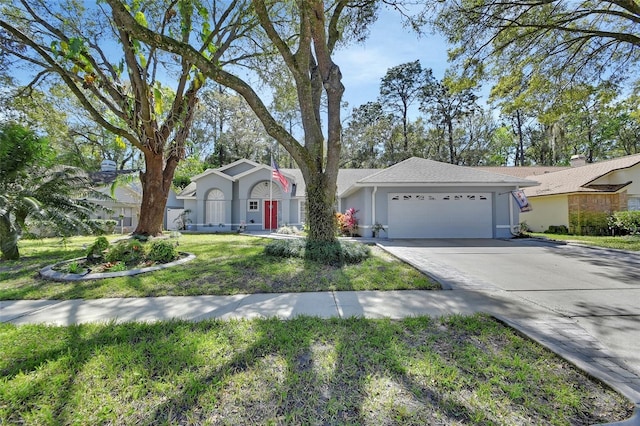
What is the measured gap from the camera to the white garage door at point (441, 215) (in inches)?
556

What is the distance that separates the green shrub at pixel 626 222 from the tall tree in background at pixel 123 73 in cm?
2042

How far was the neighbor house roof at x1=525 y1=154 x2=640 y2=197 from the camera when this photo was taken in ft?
52.2

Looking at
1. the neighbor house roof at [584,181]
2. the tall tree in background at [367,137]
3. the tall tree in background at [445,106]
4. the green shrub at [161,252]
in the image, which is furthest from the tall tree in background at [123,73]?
the tall tree in background at [445,106]

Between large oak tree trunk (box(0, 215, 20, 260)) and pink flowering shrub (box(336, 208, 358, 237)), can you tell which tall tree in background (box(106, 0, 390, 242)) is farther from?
pink flowering shrub (box(336, 208, 358, 237))

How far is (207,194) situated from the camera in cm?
2020

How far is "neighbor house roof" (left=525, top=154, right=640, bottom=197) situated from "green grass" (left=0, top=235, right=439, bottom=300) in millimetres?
15593

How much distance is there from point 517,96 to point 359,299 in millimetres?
13472

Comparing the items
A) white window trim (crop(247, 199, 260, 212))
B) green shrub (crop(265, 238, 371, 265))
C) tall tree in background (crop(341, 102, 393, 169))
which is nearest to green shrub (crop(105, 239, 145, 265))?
green shrub (crop(265, 238, 371, 265))

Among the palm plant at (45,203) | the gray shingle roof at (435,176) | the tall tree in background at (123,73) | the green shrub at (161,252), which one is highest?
the tall tree in background at (123,73)

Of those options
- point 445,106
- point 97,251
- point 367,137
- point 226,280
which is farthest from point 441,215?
point 445,106

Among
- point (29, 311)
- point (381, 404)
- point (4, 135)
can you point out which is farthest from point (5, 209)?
point (381, 404)

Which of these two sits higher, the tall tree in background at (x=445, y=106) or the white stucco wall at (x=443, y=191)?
the tall tree in background at (x=445, y=106)

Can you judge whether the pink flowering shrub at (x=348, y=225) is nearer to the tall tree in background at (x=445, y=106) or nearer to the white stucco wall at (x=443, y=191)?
the white stucco wall at (x=443, y=191)

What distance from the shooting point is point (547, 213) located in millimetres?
18172
